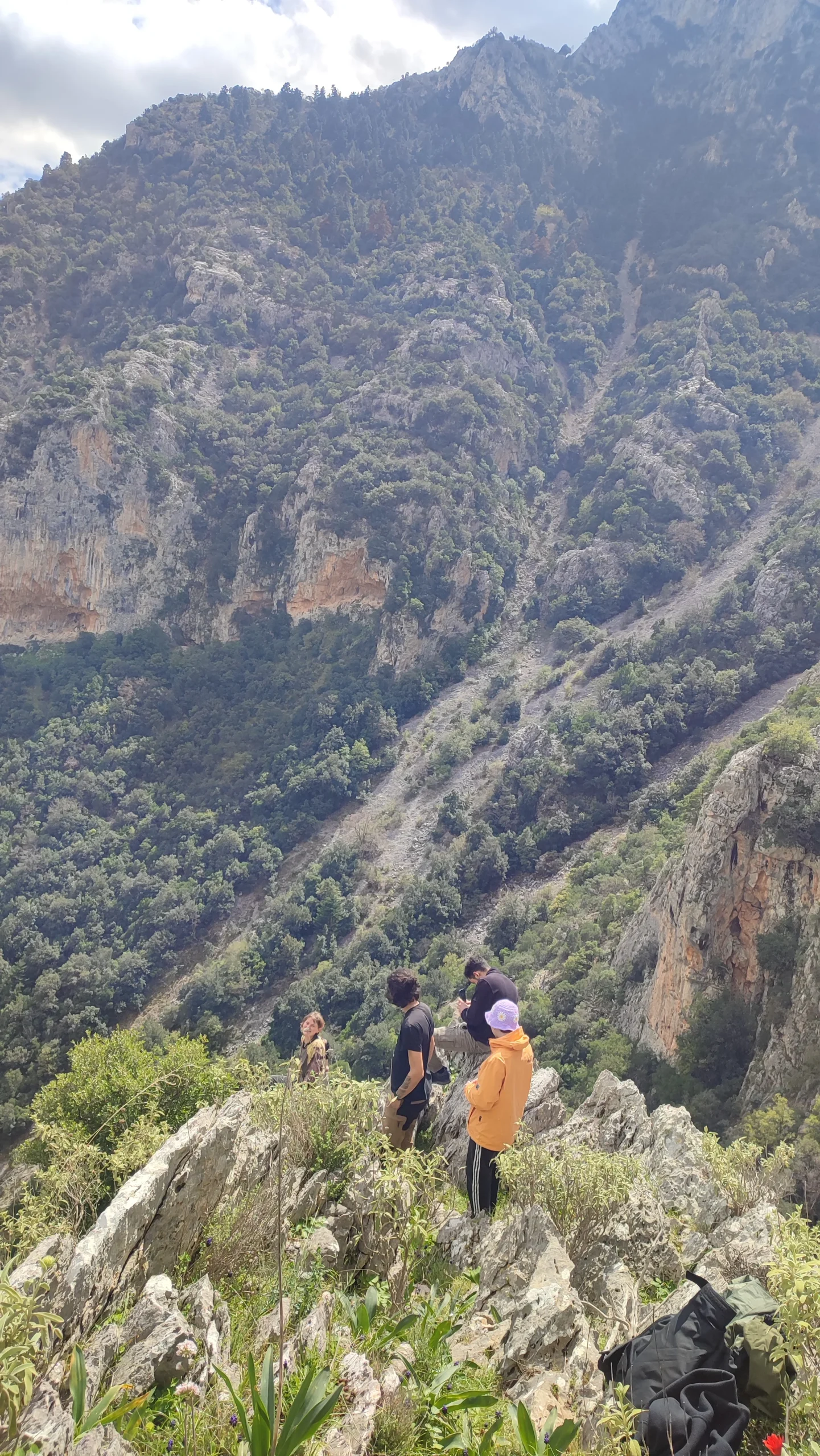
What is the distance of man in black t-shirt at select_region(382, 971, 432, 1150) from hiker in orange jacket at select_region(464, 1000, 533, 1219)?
636mm

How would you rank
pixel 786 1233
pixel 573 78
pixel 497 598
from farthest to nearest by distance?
pixel 573 78 < pixel 497 598 < pixel 786 1233

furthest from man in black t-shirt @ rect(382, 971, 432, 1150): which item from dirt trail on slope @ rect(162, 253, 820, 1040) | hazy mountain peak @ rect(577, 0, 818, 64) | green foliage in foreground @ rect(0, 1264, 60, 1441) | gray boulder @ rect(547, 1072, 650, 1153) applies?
hazy mountain peak @ rect(577, 0, 818, 64)

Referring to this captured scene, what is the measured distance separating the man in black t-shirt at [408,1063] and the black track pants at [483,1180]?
25.9 inches

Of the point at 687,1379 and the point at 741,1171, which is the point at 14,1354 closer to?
the point at 687,1379

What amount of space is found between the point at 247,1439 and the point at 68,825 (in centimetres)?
3509

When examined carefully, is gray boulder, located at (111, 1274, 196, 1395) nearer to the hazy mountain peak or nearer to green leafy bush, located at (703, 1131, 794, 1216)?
green leafy bush, located at (703, 1131, 794, 1216)

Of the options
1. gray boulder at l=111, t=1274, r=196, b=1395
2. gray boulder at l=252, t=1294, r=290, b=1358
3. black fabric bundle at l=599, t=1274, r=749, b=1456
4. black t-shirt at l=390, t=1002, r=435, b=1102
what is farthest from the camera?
black t-shirt at l=390, t=1002, r=435, b=1102

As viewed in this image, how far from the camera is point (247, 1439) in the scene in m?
2.24

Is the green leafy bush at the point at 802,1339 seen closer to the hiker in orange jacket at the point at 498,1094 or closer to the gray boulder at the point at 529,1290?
the gray boulder at the point at 529,1290

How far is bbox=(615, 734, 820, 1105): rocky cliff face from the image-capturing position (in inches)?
443

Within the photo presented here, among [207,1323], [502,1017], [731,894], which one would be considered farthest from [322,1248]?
[731,894]

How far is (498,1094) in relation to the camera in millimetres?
4582

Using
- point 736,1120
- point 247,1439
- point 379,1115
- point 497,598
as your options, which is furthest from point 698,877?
point 497,598

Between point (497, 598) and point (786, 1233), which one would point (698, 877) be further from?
point (497, 598)
